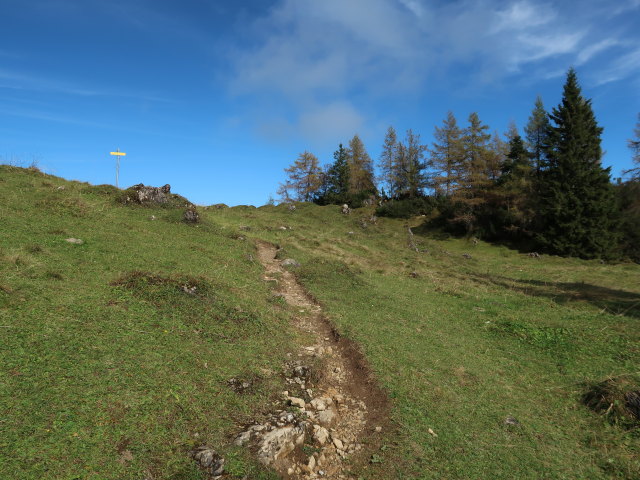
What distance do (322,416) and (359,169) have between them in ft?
202

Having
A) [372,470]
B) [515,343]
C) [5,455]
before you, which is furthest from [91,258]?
[515,343]

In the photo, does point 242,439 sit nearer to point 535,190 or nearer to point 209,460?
point 209,460

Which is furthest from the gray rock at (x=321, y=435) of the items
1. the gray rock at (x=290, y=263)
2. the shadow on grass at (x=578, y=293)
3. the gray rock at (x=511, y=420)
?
the shadow on grass at (x=578, y=293)

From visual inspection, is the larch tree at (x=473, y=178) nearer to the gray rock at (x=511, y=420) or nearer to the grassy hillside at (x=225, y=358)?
the grassy hillside at (x=225, y=358)

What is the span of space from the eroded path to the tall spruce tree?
35.2 m

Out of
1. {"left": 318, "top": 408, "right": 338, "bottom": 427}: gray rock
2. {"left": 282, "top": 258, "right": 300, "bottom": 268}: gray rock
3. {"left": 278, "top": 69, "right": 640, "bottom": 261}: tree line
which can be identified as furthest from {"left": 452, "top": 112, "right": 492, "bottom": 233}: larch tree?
{"left": 318, "top": 408, "right": 338, "bottom": 427}: gray rock

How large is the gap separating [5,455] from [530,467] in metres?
7.50

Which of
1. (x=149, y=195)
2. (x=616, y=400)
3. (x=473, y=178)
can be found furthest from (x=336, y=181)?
(x=616, y=400)

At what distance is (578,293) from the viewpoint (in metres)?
19.1

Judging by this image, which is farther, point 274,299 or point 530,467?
point 274,299

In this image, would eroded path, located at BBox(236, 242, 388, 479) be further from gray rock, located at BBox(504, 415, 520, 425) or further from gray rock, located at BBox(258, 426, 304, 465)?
gray rock, located at BBox(504, 415, 520, 425)

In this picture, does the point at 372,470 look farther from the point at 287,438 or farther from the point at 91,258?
the point at 91,258

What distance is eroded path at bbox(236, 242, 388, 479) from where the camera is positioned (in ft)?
17.5

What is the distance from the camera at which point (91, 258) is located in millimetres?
10586
